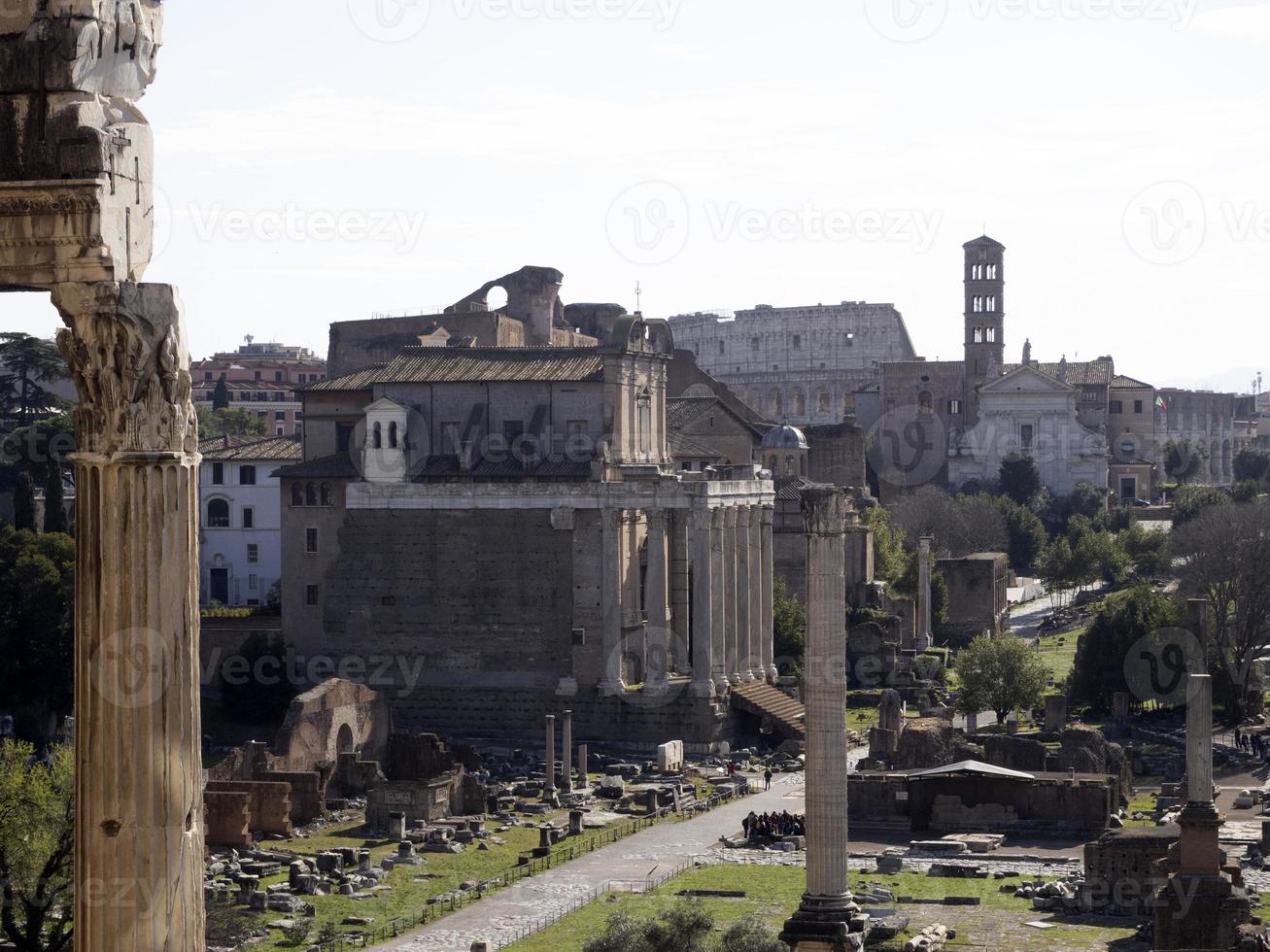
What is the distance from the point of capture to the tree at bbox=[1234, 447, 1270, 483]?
108m

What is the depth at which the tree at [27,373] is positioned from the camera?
211ft

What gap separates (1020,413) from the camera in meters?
99.1

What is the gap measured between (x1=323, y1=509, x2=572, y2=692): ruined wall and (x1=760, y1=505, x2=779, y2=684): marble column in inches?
270

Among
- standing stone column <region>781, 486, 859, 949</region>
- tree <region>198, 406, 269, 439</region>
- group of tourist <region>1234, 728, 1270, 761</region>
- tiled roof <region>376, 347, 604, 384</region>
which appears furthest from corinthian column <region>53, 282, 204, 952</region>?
tree <region>198, 406, 269, 439</region>

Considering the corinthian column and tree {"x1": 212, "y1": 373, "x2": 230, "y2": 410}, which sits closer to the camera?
the corinthian column

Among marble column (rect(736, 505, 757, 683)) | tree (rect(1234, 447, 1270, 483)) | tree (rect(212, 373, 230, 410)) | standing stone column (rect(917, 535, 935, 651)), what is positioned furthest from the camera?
tree (rect(1234, 447, 1270, 483))

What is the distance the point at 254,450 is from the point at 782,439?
1771 cm

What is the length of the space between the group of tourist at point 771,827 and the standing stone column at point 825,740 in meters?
14.7

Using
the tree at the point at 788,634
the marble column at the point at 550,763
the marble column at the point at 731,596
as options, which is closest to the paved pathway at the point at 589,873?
the marble column at the point at 550,763

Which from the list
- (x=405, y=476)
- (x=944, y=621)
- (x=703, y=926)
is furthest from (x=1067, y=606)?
(x=703, y=926)

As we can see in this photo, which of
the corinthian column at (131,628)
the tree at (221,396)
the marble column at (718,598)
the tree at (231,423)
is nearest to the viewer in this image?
the corinthian column at (131,628)

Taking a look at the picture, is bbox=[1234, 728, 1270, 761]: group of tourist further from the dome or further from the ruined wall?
the dome

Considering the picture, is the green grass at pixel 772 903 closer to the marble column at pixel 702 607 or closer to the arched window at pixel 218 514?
the marble column at pixel 702 607

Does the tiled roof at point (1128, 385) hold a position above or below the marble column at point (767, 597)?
Answer: above
